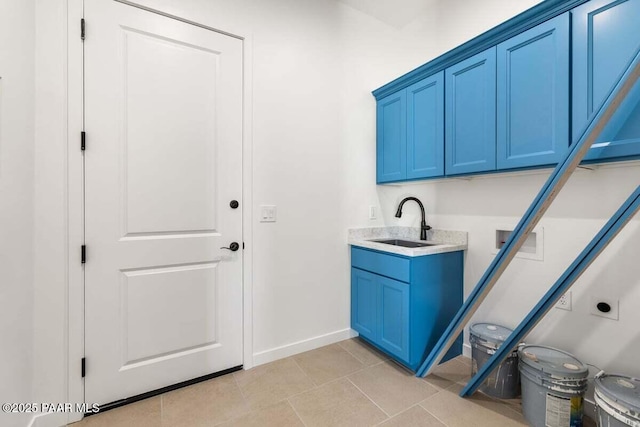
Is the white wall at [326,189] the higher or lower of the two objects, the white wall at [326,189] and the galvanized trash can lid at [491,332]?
the higher

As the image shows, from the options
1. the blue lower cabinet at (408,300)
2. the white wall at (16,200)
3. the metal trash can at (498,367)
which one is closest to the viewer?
the white wall at (16,200)

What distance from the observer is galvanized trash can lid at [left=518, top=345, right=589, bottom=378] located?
1377 mm

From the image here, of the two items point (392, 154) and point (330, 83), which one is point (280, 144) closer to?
point (330, 83)

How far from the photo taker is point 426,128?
213 centimetres

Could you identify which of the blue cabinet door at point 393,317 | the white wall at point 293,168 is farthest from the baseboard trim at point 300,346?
the blue cabinet door at point 393,317

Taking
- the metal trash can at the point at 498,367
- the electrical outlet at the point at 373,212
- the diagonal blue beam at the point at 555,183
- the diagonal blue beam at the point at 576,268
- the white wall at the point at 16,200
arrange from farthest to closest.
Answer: the electrical outlet at the point at 373,212 → the metal trash can at the point at 498,367 → the white wall at the point at 16,200 → the diagonal blue beam at the point at 576,268 → the diagonal blue beam at the point at 555,183

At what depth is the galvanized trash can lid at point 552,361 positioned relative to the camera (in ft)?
4.52

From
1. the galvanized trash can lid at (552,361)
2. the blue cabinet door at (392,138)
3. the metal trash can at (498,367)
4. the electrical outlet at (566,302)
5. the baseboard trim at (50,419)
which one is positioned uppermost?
the blue cabinet door at (392,138)

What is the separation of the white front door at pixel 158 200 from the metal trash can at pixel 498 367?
1.62 meters

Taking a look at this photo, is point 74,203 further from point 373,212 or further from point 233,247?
point 373,212

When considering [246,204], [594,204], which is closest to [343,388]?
[246,204]

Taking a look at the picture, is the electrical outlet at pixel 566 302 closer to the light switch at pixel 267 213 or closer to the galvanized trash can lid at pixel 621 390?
the galvanized trash can lid at pixel 621 390

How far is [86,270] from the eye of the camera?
1551 mm

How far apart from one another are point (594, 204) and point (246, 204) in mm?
2114
